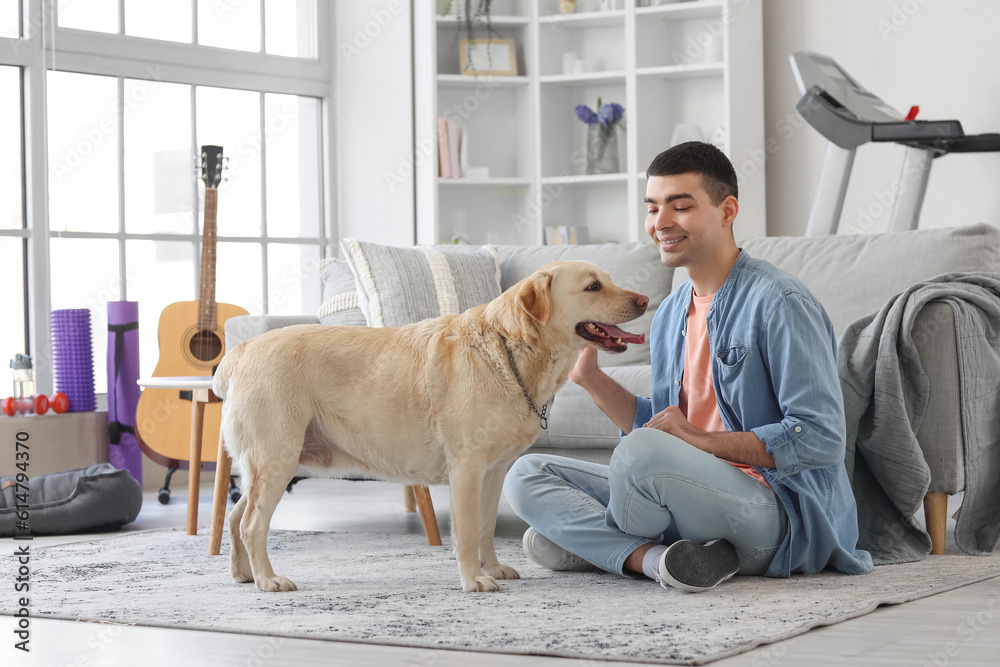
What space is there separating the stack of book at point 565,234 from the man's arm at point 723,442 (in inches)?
131

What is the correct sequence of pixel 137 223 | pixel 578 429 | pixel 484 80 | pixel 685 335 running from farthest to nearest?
pixel 484 80 < pixel 137 223 < pixel 578 429 < pixel 685 335

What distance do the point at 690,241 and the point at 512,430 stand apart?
51cm

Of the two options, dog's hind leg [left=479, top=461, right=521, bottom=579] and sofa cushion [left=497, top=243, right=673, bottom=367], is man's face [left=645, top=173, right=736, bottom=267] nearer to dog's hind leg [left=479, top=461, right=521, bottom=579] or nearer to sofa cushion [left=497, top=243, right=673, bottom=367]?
dog's hind leg [left=479, top=461, right=521, bottom=579]

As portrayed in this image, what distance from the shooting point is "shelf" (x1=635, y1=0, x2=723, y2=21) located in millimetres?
5098

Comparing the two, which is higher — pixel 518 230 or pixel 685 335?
pixel 518 230

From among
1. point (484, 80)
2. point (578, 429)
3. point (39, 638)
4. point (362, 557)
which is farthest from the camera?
point (484, 80)

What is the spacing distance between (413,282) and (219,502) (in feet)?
3.23

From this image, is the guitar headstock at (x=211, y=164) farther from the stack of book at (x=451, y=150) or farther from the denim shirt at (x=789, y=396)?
the denim shirt at (x=789, y=396)

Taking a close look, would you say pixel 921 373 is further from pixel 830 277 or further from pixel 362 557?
pixel 362 557

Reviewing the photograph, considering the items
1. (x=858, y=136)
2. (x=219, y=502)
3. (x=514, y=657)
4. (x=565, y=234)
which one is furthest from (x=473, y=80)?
(x=514, y=657)

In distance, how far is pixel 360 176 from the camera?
543cm

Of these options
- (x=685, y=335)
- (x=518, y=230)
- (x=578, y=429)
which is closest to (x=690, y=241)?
(x=685, y=335)

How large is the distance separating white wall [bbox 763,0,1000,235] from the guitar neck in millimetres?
2636

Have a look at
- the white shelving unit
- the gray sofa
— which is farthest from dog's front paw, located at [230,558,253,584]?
the white shelving unit
